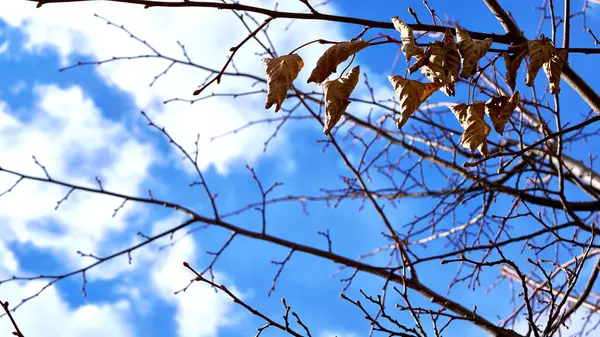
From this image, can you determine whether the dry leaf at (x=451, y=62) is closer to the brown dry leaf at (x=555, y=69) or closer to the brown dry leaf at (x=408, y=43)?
the brown dry leaf at (x=408, y=43)

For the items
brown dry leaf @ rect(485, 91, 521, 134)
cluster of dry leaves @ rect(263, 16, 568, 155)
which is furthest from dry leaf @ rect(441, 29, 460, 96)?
brown dry leaf @ rect(485, 91, 521, 134)

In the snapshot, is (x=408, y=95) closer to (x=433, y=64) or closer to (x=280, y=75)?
(x=433, y=64)

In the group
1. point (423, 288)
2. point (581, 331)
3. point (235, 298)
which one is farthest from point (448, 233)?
point (235, 298)

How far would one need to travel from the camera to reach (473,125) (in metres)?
1.36

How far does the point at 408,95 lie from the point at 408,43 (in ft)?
0.40

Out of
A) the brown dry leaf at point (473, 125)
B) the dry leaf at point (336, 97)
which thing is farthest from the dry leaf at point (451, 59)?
the dry leaf at point (336, 97)

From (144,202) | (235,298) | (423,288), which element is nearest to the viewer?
(235,298)

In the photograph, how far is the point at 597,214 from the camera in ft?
12.9

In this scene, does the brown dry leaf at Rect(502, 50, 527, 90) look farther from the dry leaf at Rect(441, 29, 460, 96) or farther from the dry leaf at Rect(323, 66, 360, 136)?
the dry leaf at Rect(323, 66, 360, 136)

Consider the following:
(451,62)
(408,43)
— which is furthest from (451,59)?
(408,43)

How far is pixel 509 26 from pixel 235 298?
4.35 feet

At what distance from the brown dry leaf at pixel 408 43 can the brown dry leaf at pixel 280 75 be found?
0.80 feet

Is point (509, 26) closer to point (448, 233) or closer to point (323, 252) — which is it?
point (323, 252)

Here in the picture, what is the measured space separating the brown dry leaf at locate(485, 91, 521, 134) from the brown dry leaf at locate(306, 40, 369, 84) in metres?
0.38
